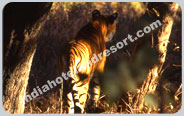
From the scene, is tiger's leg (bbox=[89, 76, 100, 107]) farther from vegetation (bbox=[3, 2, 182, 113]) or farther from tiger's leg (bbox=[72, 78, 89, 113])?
tiger's leg (bbox=[72, 78, 89, 113])

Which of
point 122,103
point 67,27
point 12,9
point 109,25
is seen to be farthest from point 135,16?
point 12,9

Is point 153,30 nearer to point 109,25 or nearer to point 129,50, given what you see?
point 129,50

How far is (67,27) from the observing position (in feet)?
34.0

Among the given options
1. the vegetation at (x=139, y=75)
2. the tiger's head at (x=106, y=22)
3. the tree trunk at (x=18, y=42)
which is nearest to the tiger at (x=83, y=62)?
the tiger's head at (x=106, y=22)

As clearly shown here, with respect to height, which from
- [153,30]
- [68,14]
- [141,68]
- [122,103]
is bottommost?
[122,103]

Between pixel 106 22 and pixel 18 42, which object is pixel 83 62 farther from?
pixel 106 22

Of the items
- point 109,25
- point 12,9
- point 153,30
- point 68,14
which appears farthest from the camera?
point 68,14

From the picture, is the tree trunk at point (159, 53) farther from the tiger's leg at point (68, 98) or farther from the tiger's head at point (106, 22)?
the tiger's head at point (106, 22)

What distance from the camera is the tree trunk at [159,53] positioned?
8.63 metres

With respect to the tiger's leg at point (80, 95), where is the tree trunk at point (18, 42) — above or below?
above

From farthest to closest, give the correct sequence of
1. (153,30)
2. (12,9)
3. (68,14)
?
(68,14)
(153,30)
(12,9)

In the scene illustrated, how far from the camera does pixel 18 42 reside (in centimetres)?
735

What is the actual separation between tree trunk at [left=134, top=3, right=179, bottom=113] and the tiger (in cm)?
70

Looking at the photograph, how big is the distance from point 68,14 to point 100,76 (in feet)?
7.07
